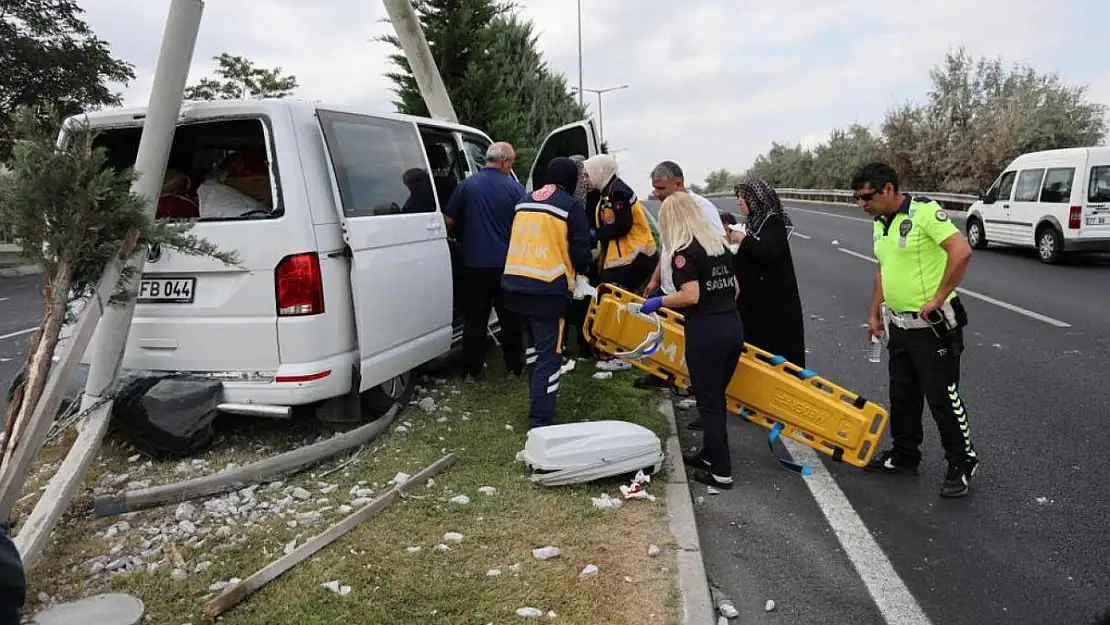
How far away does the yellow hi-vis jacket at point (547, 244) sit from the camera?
4656 mm

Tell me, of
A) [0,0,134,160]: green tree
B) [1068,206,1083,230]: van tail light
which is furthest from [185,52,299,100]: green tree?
[1068,206,1083,230]: van tail light

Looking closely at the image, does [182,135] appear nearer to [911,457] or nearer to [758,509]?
[758,509]

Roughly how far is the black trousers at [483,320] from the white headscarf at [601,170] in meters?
1.02

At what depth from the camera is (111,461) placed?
4402mm

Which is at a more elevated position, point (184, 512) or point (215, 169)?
point (215, 169)

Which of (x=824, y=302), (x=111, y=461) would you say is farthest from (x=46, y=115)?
(x=824, y=302)

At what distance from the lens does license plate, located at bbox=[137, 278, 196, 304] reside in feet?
13.7

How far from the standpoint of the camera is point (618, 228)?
A: 19.8 ft

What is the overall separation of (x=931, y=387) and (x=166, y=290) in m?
4.13

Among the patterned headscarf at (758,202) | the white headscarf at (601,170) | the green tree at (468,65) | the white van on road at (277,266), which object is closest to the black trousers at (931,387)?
the patterned headscarf at (758,202)

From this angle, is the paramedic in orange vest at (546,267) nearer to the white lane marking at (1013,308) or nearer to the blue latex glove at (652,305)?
the blue latex glove at (652,305)

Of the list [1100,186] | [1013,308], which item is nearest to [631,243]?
[1013,308]

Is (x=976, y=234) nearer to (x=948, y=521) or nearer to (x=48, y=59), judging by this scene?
(x=948, y=521)

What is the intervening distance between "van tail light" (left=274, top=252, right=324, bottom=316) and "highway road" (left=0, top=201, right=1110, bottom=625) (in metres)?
2.32
